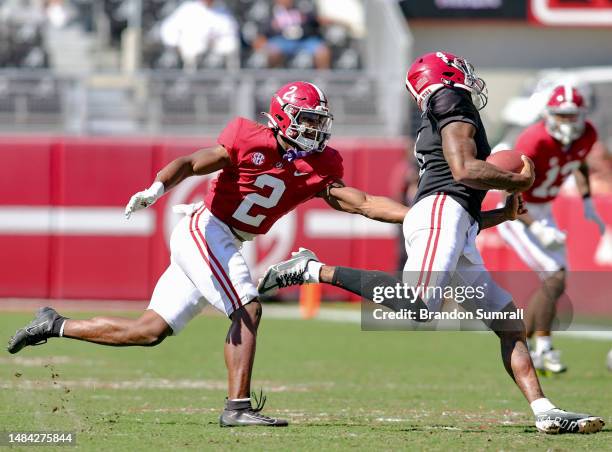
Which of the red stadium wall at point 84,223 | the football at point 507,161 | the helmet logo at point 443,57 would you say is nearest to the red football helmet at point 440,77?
the helmet logo at point 443,57

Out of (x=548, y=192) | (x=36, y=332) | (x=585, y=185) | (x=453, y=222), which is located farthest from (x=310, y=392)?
(x=585, y=185)

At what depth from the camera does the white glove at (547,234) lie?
8.66m

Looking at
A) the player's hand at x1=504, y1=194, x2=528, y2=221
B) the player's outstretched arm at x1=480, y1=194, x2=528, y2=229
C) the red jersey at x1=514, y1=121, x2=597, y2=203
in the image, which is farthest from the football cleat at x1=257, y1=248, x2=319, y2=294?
the red jersey at x1=514, y1=121, x2=597, y2=203

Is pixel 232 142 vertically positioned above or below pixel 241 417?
above

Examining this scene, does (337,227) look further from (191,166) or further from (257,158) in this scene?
(191,166)

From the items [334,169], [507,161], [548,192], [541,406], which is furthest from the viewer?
[548,192]

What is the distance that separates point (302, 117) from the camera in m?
6.07

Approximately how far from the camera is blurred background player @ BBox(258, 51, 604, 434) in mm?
5609

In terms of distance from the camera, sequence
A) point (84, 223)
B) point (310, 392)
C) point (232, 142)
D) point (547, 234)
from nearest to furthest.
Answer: point (232, 142) → point (310, 392) → point (547, 234) → point (84, 223)

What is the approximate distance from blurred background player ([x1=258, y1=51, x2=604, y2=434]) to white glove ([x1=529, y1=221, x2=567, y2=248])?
8.77 feet

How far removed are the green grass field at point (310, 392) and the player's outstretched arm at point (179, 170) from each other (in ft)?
3.57

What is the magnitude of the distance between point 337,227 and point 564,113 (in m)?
5.59

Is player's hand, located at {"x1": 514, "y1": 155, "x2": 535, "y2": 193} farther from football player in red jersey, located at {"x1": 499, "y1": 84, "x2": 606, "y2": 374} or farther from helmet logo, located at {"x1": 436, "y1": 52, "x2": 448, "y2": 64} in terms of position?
football player in red jersey, located at {"x1": 499, "y1": 84, "x2": 606, "y2": 374}

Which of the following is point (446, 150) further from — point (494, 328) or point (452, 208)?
point (494, 328)
